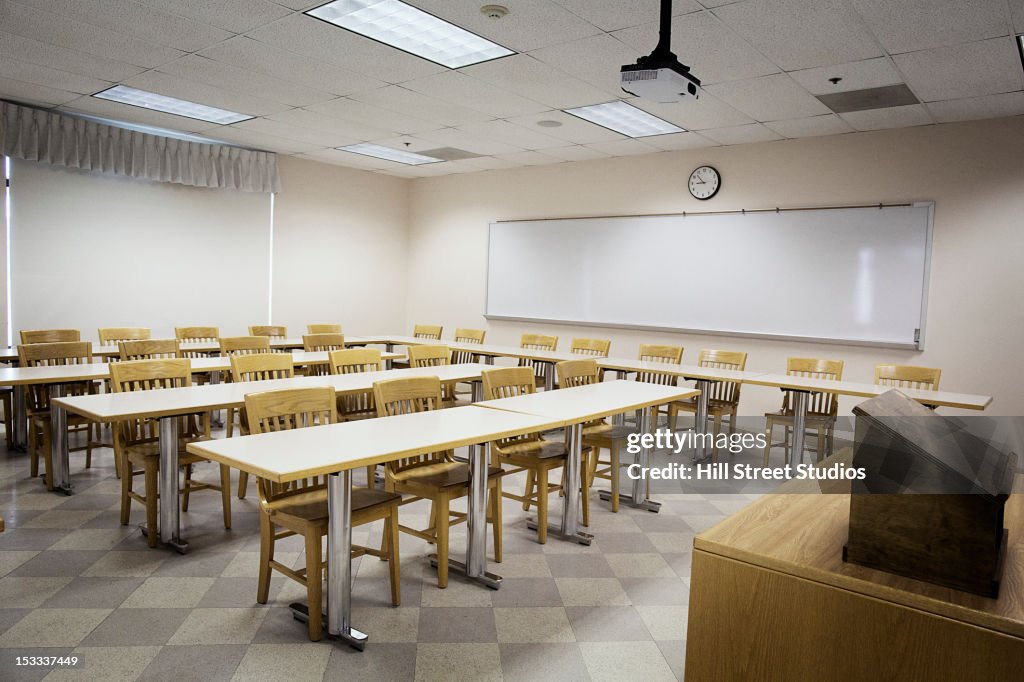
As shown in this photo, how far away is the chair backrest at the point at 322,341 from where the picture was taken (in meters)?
6.38

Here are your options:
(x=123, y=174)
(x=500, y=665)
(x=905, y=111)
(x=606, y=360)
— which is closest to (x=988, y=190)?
(x=905, y=111)

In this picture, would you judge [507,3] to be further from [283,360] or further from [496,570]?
[496,570]

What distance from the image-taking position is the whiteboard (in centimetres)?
620

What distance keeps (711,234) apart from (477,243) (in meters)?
3.43

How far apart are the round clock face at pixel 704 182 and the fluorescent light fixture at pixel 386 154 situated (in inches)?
128

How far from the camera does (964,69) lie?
450 centimetres

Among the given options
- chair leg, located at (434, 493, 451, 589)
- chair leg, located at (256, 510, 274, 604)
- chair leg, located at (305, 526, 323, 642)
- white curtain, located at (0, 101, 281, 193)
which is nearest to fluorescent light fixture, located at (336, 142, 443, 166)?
white curtain, located at (0, 101, 281, 193)

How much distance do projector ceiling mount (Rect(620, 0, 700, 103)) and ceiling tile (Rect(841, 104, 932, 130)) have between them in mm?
3010

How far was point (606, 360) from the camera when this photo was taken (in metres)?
6.46

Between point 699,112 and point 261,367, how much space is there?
166 inches

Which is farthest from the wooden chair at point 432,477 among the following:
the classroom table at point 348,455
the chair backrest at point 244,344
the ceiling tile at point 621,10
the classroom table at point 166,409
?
the chair backrest at point 244,344

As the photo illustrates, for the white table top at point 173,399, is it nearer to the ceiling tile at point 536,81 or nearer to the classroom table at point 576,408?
the classroom table at point 576,408

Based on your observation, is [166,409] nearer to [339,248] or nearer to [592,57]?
[592,57]

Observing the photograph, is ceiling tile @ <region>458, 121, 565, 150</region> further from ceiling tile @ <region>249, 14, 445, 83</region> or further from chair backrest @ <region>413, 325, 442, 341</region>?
chair backrest @ <region>413, 325, 442, 341</region>
